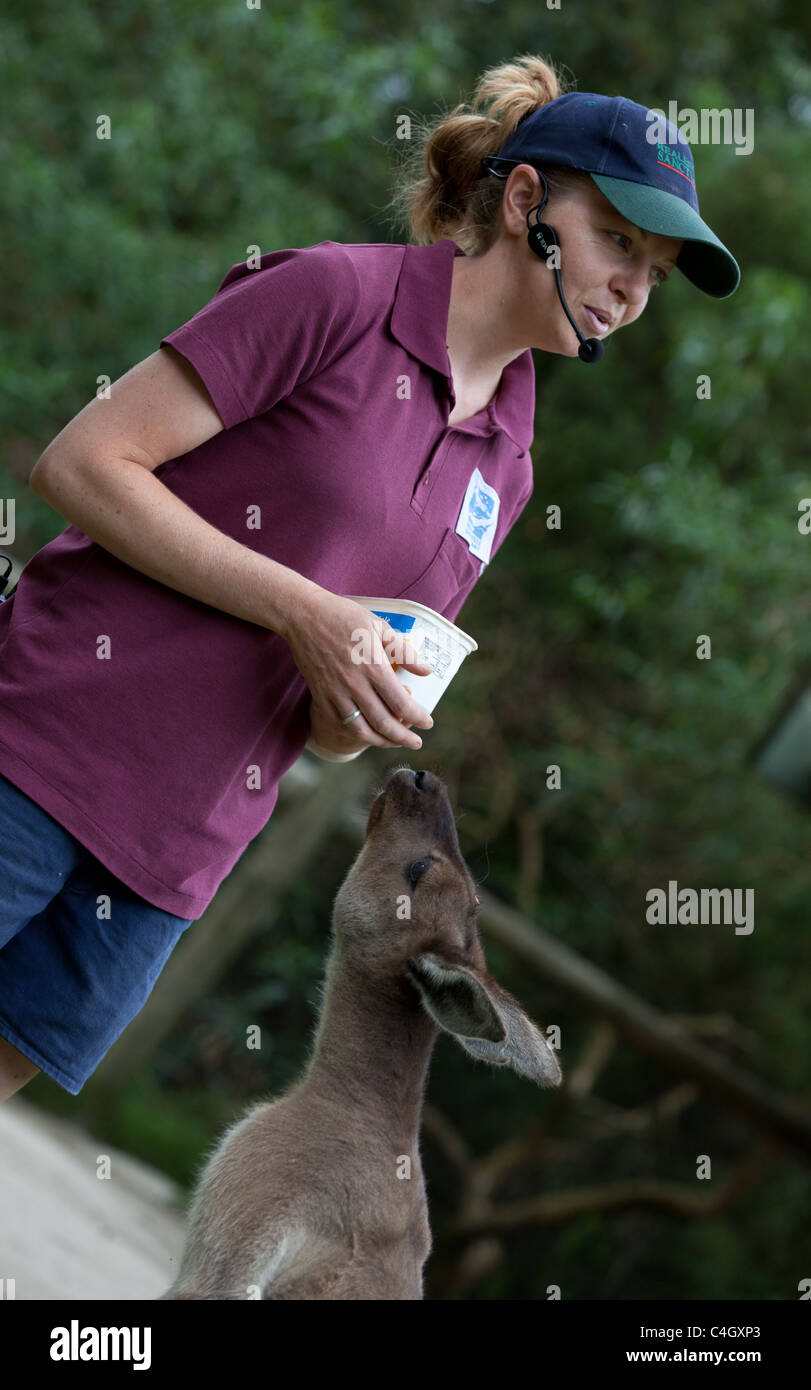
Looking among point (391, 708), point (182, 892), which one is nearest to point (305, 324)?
point (391, 708)

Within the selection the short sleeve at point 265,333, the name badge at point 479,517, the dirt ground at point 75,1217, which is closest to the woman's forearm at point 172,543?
the short sleeve at point 265,333

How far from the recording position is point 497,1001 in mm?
1723

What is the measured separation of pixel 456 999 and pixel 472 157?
1.18m

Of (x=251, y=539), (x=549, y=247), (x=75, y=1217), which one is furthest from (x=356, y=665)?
(x=75, y=1217)

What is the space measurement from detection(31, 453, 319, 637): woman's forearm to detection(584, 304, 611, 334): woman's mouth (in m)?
0.53

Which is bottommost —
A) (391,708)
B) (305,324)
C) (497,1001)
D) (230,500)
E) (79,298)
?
(497,1001)

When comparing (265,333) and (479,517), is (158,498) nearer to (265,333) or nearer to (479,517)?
(265,333)

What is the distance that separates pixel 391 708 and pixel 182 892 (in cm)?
35

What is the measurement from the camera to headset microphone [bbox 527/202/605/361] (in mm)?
1768

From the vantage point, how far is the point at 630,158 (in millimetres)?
1741

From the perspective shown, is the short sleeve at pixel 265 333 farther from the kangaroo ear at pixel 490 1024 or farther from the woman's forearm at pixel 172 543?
the kangaroo ear at pixel 490 1024

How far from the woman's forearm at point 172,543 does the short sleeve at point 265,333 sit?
0.13 m

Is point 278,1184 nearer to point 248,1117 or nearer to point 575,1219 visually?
point 248,1117

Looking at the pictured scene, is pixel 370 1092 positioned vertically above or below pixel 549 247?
below
